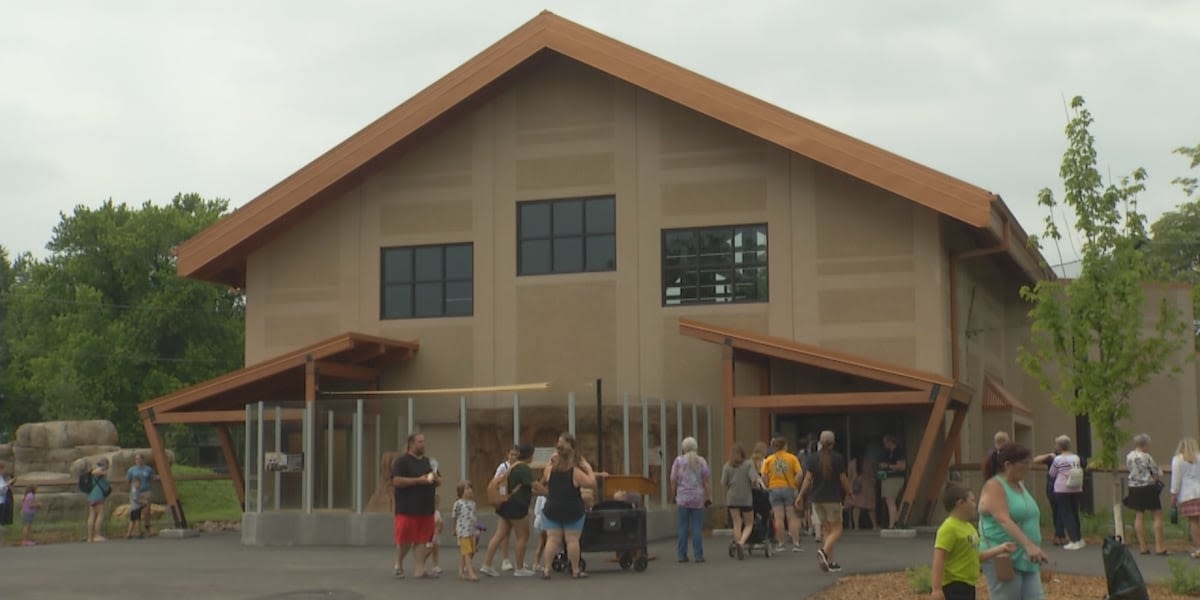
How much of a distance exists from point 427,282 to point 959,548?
18.6 m

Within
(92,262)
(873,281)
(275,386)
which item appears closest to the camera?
(873,281)

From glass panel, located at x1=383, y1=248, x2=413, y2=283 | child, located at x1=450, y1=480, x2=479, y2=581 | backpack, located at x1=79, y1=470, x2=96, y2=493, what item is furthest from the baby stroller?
backpack, located at x1=79, y1=470, x2=96, y2=493

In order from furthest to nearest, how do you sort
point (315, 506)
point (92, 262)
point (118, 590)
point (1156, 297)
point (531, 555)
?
point (92, 262), point (1156, 297), point (315, 506), point (531, 555), point (118, 590)

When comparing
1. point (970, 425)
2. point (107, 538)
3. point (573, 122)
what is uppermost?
point (573, 122)

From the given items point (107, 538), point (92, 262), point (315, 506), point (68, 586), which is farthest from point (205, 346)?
point (68, 586)

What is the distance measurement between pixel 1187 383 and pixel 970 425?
27.7ft

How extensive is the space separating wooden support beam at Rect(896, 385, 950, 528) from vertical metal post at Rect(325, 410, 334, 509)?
8551mm

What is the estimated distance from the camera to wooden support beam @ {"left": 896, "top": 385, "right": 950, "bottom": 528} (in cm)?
2075

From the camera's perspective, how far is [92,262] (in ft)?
211

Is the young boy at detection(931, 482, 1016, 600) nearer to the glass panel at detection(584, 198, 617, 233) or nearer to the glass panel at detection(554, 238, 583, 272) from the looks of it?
the glass panel at detection(584, 198, 617, 233)

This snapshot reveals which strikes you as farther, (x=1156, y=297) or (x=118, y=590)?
(x=1156, y=297)

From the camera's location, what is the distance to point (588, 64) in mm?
24922

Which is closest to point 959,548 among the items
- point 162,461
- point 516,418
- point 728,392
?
point 728,392

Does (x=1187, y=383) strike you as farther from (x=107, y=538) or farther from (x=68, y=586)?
(x=68, y=586)
